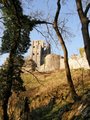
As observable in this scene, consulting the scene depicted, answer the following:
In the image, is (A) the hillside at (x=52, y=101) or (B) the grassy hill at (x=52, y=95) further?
(B) the grassy hill at (x=52, y=95)

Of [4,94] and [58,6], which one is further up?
[58,6]

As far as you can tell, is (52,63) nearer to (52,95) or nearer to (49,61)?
(49,61)

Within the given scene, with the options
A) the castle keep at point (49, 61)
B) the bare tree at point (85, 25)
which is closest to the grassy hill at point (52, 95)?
the castle keep at point (49, 61)

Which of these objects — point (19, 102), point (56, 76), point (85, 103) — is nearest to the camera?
point (85, 103)

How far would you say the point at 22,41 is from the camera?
23828 millimetres

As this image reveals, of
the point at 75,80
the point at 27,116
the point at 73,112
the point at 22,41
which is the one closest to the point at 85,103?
the point at 73,112

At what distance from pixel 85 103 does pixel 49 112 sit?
623 cm

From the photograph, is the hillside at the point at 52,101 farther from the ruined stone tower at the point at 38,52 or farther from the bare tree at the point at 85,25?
the ruined stone tower at the point at 38,52

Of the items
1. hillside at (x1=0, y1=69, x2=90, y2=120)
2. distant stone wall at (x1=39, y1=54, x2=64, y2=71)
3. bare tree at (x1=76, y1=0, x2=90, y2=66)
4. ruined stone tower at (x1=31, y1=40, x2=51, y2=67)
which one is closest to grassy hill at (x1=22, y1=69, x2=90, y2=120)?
hillside at (x1=0, y1=69, x2=90, y2=120)

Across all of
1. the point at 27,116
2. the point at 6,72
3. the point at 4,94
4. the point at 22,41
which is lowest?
the point at 27,116

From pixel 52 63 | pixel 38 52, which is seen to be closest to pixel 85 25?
pixel 52 63

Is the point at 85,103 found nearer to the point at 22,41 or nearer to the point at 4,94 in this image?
the point at 4,94

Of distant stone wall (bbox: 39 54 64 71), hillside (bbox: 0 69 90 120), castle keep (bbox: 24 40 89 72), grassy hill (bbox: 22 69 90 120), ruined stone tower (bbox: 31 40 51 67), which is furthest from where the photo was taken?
ruined stone tower (bbox: 31 40 51 67)

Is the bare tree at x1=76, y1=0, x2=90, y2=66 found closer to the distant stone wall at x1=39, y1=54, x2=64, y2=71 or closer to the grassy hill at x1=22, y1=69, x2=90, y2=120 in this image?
the grassy hill at x1=22, y1=69, x2=90, y2=120
